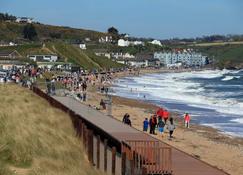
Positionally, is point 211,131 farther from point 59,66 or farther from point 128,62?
point 128,62

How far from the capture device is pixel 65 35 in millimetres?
184625

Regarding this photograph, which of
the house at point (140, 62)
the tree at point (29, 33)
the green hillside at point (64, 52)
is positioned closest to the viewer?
the green hillside at point (64, 52)

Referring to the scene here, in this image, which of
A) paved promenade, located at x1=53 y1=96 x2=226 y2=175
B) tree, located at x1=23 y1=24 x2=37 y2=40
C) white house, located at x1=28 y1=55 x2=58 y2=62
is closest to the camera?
paved promenade, located at x1=53 y1=96 x2=226 y2=175

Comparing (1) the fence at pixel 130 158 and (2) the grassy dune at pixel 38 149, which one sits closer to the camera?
(2) the grassy dune at pixel 38 149

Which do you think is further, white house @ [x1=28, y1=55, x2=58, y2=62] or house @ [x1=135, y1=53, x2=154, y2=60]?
house @ [x1=135, y1=53, x2=154, y2=60]

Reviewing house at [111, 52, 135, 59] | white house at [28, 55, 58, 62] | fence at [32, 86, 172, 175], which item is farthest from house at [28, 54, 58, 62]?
fence at [32, 86, 172, 175]

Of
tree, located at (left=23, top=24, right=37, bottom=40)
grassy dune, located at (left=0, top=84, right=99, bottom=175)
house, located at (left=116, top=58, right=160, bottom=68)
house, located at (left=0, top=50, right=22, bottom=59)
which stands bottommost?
house, located at (left=116, top=58, right=160, bottom=68)

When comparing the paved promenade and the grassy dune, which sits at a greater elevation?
the grassy dune

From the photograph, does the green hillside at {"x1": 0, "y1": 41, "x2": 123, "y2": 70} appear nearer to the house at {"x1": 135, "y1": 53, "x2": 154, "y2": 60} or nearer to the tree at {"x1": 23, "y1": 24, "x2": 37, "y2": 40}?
the tree at {"x1": 23, "y1": 24, "x2": 37, "y2": 40}

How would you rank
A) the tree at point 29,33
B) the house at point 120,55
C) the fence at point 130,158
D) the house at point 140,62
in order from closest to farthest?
1. the fence at point 130,158
2. the tree at point 29,33
3. the house at point 140,62
4. the house at point 120,55

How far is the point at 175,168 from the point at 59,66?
8407 centimetres

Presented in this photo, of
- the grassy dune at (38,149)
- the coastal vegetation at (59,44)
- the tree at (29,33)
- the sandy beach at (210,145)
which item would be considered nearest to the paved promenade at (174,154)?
the grassy dune at (38,149)

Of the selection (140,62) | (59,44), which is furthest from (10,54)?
(140,62)

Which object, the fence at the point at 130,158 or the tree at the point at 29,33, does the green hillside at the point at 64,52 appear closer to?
the tree at the point at 29,33
